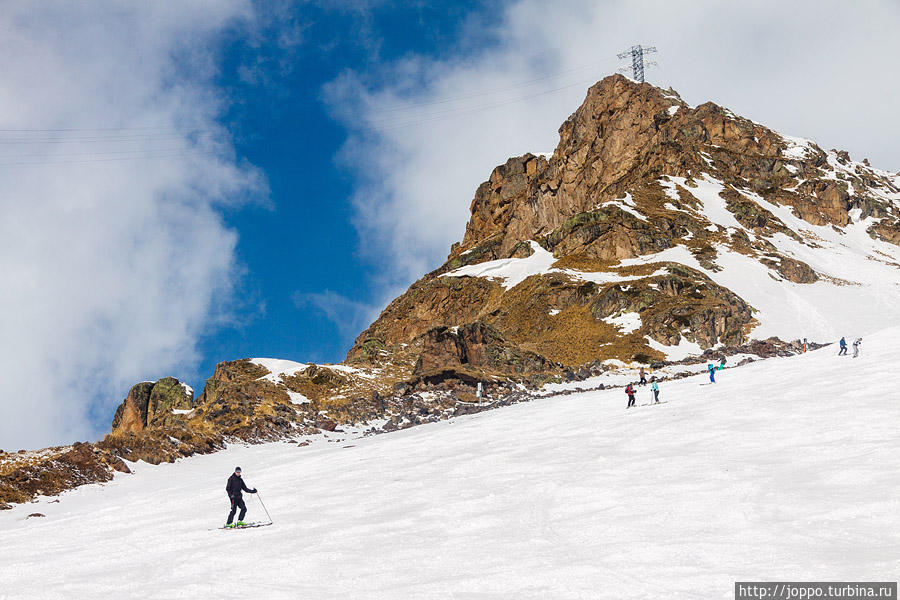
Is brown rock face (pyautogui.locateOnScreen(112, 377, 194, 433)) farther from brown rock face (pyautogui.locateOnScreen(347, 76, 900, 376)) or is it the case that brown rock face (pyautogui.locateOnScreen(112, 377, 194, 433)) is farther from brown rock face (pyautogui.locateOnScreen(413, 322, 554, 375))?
brown rock face (pyautogui.locateOnScreen(413, 322, 554, 375))

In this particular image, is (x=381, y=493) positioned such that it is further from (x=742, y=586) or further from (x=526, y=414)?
(x=526, y=414)

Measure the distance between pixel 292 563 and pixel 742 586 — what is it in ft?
25.1

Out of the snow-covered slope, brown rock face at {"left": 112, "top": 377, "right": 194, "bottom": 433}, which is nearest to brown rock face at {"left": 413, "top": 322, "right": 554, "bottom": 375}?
brown rock face at {"left": 112, "top": 377, "right": 194, "bottom": 433}

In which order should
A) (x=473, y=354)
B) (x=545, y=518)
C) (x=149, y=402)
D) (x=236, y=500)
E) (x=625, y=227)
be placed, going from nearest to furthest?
(x=545, y=518) → (x=236, y=500) → (x=473, y=354) → (x=149, y=402) → (x=625, y=227)

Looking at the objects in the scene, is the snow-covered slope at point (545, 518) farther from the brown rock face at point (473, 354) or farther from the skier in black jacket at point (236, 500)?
the brown rock face at point (473, 354)

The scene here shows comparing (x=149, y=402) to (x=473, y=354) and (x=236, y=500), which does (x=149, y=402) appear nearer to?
(x=473, y=354)

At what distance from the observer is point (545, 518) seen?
13.1 metres

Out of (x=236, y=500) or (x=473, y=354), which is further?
(x=473, y=354)

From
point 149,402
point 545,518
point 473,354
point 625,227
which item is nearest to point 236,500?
point 545,518

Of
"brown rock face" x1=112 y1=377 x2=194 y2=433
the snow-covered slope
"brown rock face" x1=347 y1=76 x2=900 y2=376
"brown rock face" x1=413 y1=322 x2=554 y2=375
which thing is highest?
"brown rock face" x1=347 y1=76 x2=900 y2=376

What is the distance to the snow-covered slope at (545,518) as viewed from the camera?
9461 mm

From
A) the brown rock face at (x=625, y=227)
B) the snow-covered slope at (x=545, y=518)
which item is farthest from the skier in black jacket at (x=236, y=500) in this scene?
the brown rock face at (x=625, y=227)

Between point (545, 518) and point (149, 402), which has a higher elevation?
point (149, 402)

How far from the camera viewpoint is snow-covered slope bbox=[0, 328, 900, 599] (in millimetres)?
9461
